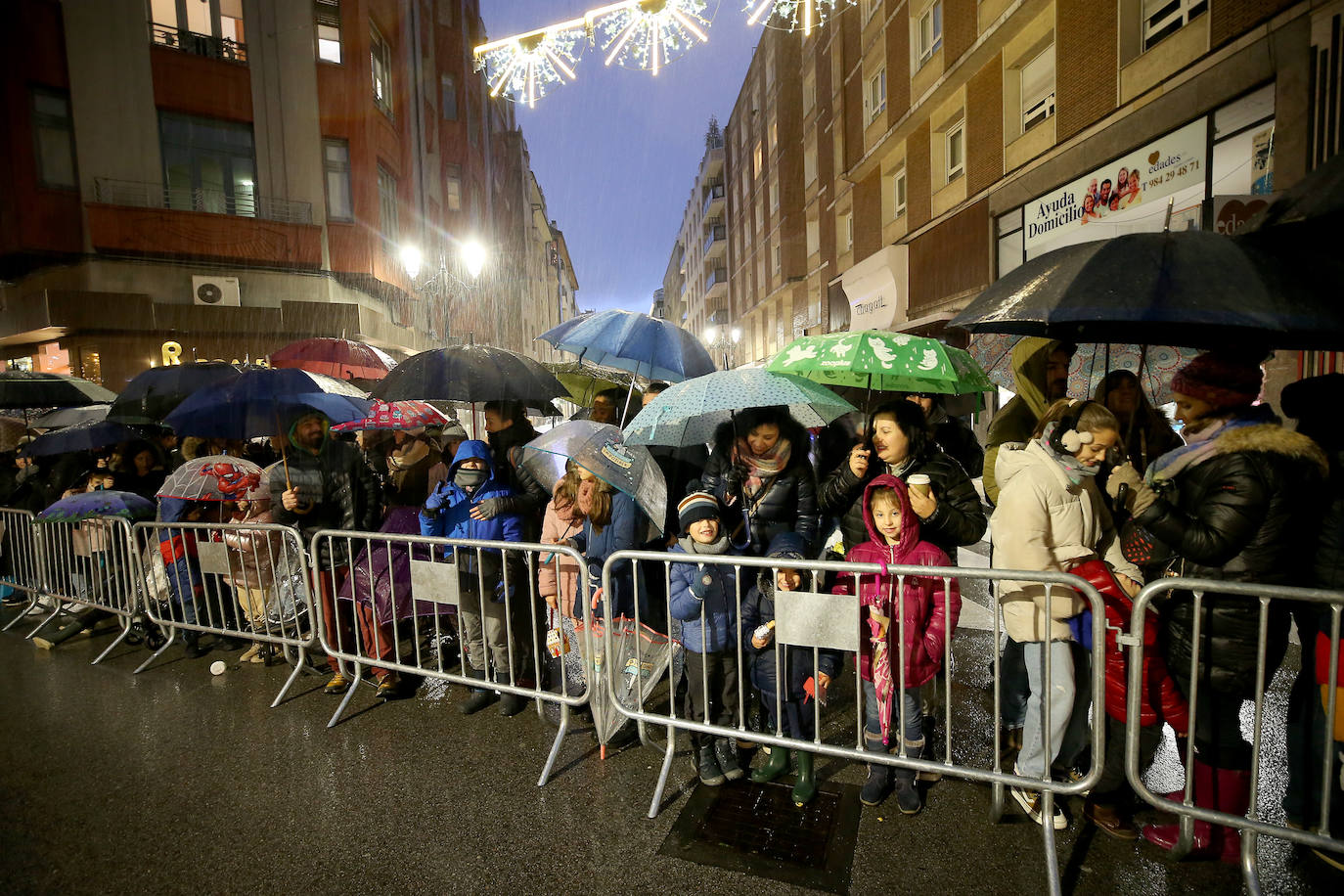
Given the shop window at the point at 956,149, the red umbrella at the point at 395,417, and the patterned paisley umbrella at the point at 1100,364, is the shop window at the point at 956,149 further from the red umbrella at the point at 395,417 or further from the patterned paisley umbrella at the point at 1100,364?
the red umbrella at the point at 395,417

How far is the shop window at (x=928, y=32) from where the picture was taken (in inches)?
551

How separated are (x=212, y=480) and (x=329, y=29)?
1856 cm

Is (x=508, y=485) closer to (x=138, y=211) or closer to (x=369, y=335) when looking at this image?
(x=369, y=335)

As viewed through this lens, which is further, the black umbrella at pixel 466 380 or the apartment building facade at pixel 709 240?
the apartment building facade at pixel 709 240

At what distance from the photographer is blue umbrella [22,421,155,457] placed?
233 inches

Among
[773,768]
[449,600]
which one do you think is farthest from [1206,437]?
[449,600]

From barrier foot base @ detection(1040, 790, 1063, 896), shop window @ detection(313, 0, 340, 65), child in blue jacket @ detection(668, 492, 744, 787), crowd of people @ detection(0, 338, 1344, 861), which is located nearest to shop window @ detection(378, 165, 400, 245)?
shop window @ detection(313, 0, 340, 65)

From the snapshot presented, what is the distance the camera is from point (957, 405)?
6016 mm

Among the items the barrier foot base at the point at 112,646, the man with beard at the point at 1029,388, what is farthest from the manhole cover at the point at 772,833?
the barrier foot base at the point at 112,646

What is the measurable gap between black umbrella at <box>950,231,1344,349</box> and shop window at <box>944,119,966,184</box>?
12706mm

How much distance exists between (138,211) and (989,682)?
19930mm

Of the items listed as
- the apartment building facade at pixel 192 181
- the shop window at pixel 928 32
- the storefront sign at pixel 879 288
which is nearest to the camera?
the shop window at pixel 928 32

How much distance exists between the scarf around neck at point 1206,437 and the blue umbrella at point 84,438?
27.6ft

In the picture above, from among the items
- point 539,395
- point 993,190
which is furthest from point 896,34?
point 539,395
